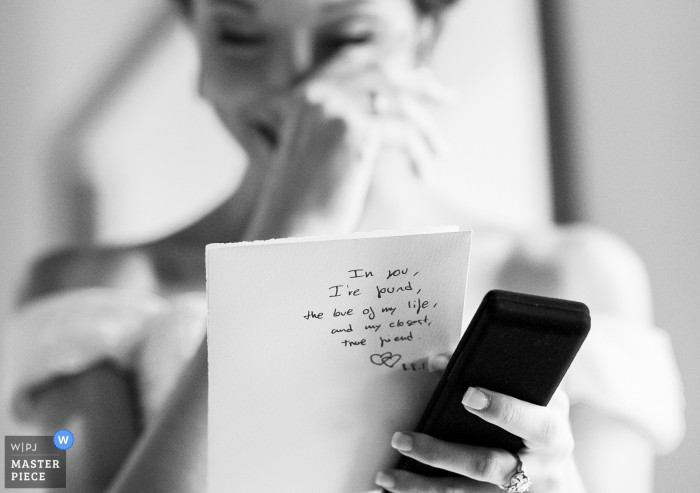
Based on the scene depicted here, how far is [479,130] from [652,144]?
34cm

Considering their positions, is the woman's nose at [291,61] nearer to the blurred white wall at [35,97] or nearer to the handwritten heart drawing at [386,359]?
the blurred white wall at [35,97]

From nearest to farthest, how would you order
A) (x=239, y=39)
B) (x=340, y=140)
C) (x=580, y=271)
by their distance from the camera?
(x=340, y=140) < (x=239, y=39) < (x=580, y=271)

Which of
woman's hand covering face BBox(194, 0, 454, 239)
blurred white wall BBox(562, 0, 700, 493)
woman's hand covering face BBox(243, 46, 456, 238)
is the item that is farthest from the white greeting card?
blurred white wall BBox(562, 0, 700, 493)

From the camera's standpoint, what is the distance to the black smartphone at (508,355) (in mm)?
432

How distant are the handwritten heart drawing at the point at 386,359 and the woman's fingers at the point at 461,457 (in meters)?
0.06

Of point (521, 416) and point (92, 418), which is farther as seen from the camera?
point (92, 418)

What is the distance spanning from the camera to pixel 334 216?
715mm

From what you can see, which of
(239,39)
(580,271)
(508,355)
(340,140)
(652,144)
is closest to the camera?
(508,355)

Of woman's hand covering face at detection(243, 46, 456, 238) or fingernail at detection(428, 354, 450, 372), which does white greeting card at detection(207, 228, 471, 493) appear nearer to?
fingernail at detection(428, 354, 450, 372)

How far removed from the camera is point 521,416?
1.51 feet

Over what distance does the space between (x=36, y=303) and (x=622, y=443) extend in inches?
33.2
